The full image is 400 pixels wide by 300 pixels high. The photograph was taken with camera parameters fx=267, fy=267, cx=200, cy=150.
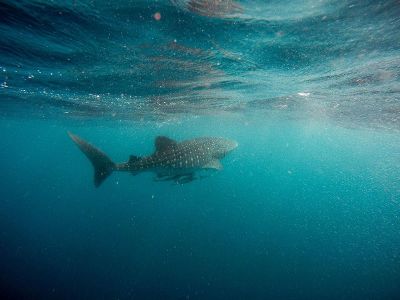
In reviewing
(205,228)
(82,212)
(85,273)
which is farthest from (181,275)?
(82,212)

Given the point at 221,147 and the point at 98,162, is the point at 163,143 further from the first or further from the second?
the point at 221,147

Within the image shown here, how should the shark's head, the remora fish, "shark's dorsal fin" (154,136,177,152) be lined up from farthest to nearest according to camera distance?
the shark's head < the remora fish < "shark's dorsal fin" (154,136,177,152)

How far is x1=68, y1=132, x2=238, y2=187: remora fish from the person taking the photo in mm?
11406

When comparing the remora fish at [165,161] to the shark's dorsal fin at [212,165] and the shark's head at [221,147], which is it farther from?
the shark's head at [221,147]

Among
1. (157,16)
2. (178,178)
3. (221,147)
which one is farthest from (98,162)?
(157,16)

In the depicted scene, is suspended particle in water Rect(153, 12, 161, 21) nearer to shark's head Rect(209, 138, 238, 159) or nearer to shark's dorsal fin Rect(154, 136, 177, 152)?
shark's dorsal fin Rect(154, 136, 177, 152)

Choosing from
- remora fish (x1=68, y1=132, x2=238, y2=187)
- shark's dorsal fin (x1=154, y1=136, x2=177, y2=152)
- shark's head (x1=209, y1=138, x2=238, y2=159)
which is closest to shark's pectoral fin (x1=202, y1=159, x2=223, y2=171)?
remora fish (x1=68, y1=132, x2=238, y2=187)

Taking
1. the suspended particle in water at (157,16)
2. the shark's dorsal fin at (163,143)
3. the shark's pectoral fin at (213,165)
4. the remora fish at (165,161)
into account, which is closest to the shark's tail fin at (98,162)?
Result: the remora fish at (165,161)

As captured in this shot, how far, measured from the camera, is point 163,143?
11461 mm

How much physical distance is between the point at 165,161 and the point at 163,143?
827 millimetres

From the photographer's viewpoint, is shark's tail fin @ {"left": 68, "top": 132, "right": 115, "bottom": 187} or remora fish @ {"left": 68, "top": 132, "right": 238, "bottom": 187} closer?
remora fish @ {"left": 68, "top": 132, "right": 238, "bottom": 187}

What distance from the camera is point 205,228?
2506cm

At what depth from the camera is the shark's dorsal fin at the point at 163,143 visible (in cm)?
1130

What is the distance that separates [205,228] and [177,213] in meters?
6.14
